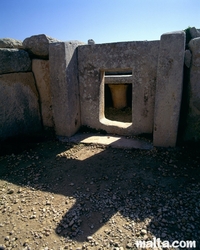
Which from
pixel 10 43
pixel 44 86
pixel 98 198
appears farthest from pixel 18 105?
pixel 98 198

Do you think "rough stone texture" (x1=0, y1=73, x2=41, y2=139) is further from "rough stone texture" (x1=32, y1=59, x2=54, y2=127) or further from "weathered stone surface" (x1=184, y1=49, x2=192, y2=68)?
"weathered stone surface" (x1=184, y1=49, x2=192, y2=68)

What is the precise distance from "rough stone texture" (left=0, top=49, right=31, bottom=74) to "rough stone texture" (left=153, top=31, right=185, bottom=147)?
103 inches

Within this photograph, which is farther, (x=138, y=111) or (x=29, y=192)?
(x=138, y=111)

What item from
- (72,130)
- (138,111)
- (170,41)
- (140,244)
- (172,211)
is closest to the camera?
(140,244)

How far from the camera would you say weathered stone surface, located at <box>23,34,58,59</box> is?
352 centimetres

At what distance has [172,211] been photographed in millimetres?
1957

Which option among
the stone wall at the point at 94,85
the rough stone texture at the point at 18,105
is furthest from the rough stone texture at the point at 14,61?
the rough stone texture at the point at 18,105

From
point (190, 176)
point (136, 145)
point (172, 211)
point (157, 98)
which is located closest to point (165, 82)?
point (157, 98)

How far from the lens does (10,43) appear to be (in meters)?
3.59

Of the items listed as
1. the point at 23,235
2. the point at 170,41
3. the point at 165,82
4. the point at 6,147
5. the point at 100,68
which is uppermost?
the point at 170,41

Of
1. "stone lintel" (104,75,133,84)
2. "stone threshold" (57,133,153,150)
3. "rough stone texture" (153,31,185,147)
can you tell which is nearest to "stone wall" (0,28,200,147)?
"rough stone texture" (153,31,185,147)

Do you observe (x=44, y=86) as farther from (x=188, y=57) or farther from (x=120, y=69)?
(x=188, y=57)

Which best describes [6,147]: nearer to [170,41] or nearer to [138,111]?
[138,111]

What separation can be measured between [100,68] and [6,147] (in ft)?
7.83
